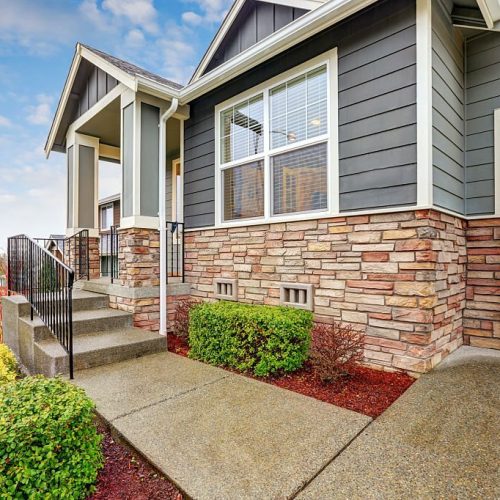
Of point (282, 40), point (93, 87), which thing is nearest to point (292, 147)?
point (282, 40)

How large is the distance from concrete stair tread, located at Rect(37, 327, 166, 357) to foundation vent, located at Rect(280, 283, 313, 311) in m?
1.71

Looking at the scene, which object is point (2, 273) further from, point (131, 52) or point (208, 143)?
point (131, 52)

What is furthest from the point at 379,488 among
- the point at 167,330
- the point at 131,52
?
the point at 131,52

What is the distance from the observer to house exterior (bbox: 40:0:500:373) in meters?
3.30

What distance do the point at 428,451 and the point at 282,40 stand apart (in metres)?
4.32

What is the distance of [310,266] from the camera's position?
13.2 ft

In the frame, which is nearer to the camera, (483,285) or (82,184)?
(483,285)

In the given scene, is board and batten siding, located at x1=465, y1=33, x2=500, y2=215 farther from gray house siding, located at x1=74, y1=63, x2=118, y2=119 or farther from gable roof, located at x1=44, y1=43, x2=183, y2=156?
gray house siding, located at x1=74, y1=63, x2=118, y2=119

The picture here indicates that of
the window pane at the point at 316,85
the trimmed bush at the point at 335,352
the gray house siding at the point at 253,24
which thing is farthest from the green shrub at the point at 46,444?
the gray house siding at the point at 253,24

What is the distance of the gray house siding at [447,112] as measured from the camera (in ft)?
11.0

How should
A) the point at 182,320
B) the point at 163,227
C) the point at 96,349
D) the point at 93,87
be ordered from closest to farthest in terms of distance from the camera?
the point at 96,349, the point at 182,320, the point at 163,227, the point at 93,87

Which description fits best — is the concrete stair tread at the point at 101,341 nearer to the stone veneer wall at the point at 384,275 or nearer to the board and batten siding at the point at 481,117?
the stone veneer wall at the point at 384,275

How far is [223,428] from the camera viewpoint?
7.54 ft

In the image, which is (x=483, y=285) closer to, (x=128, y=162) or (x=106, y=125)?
(x=128, y=162)
